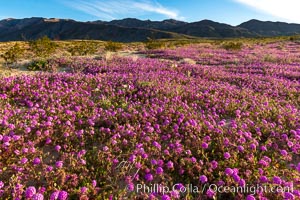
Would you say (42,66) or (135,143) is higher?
(42,66)

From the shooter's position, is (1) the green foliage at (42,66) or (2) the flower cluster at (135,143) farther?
(1) the green foliage at (42,66)

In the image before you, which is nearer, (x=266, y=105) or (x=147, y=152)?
(x=147, y=152)

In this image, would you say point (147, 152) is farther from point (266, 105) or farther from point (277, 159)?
point (266, 105)

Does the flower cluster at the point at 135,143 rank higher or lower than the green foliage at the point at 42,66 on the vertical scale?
lower

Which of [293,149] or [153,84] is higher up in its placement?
[153,84]

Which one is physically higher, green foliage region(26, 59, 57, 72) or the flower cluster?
green foliage region(26, 59, 57, 72)

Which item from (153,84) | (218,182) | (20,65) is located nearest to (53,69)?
(20,65)

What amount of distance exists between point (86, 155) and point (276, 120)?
5.22 metres

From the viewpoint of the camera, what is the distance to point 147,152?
480 cm

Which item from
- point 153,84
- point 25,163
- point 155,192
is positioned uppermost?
point 153,84

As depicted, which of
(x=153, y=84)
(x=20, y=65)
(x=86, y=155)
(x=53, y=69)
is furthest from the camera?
(x=20, y=65)

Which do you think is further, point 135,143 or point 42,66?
point 42,66

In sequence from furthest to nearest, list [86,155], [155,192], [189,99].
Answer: [189,99], [86,155], [155,192]

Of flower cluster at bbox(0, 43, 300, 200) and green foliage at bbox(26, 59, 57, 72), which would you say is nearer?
flower cluster at bbox(0, 43, 300, 200)
